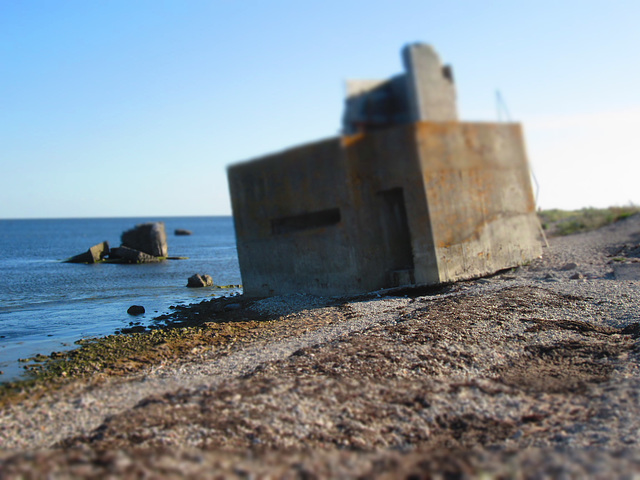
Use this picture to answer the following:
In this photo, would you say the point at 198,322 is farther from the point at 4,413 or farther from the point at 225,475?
the point at 225,475

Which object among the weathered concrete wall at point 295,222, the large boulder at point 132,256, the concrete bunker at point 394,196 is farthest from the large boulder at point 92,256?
the concrete bunker at point 394,196

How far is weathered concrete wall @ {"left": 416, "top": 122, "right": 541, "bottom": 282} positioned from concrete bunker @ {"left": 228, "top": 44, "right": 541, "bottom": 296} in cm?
2

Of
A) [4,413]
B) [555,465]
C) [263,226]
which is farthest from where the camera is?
[263,226]

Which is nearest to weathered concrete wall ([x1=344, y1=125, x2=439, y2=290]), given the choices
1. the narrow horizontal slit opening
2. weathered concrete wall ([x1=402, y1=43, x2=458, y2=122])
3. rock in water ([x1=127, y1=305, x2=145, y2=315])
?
weathered concrete wall ([x1=402, y1=43, x2=458, y2=122])

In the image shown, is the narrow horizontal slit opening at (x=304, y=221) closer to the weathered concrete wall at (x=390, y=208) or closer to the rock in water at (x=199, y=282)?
the weathered concrete wall at (x=390, y=208)

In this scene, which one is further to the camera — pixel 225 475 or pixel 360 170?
pixel 360 170

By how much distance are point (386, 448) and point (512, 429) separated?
126cm

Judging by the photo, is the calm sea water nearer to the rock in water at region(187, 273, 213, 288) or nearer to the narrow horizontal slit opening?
the rock in water at region(187, 273, 213, 288)

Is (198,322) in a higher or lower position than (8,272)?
lower

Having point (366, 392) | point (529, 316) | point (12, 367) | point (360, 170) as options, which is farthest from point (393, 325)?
point (12, 367)

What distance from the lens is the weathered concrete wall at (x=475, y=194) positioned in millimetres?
11016

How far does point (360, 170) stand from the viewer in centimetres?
1130

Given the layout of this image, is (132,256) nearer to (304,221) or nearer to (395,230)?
(304,221)

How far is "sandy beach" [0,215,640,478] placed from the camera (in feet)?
13.5
